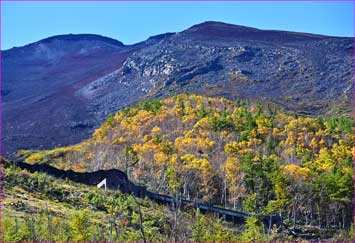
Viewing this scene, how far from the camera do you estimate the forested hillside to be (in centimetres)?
3706

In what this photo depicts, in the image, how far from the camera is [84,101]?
8994 cm

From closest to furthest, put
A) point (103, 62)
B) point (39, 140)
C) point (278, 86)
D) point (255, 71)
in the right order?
point (39, 140) → point (278, 86) → point (255, 71) → point (103, 62)

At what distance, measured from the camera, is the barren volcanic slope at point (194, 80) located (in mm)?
76438

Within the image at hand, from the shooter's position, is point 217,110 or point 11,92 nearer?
point 217,110

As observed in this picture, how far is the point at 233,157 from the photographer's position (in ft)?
147

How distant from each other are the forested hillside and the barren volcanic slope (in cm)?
1498

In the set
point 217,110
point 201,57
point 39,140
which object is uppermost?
point 201,57

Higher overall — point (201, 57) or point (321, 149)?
point (201, 57)

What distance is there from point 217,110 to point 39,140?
2590 cm

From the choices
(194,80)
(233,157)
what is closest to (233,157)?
(233,157)

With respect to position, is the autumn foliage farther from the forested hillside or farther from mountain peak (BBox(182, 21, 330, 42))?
mountain peak (BBox(182, 21, 330, 42))

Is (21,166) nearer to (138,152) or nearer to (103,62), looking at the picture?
(138,152)

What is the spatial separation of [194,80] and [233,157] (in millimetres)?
41079

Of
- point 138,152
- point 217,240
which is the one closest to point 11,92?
point 138,152
